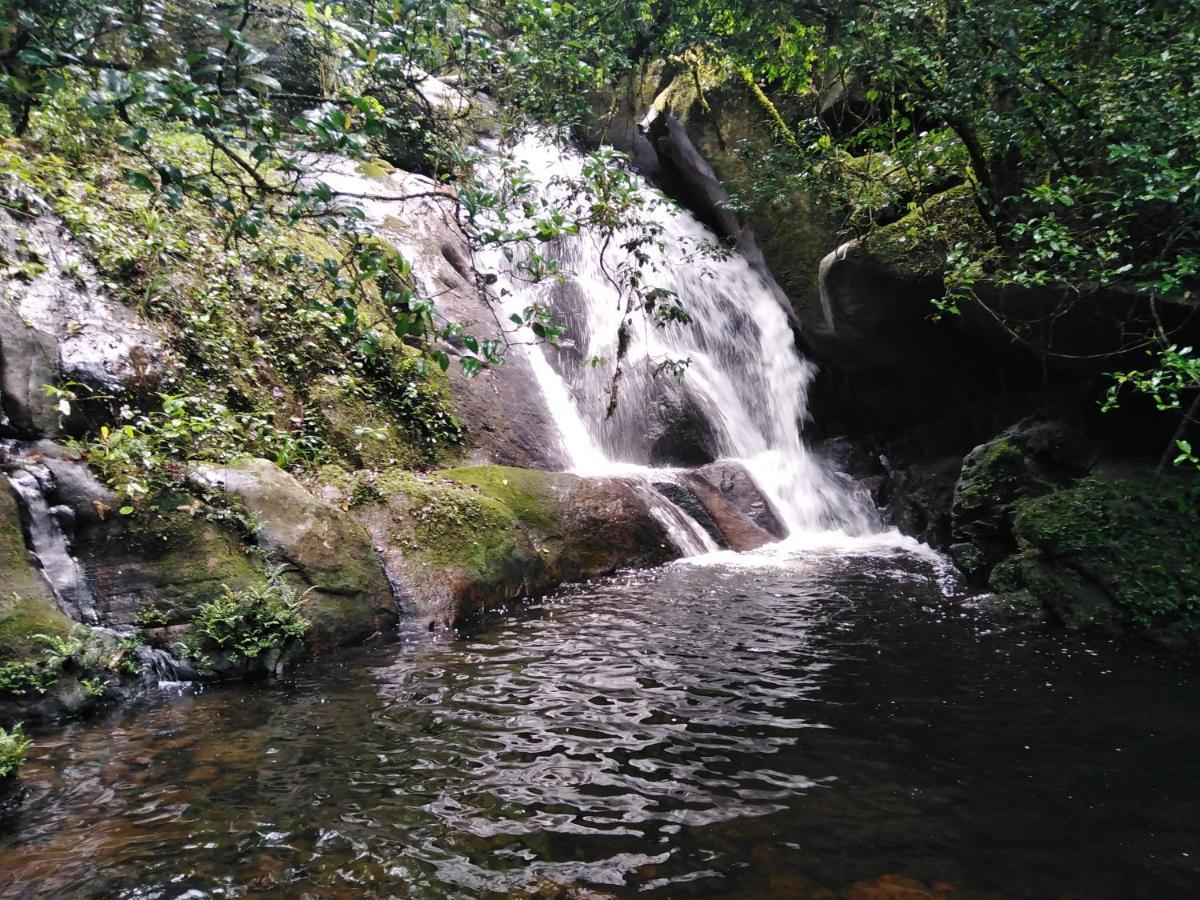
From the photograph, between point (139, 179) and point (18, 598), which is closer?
point (139, 179)

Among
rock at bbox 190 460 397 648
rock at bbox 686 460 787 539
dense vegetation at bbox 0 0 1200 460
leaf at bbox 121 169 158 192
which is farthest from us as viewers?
rock at bbox 686 460 787 539

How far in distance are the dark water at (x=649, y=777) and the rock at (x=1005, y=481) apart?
2.09 meters

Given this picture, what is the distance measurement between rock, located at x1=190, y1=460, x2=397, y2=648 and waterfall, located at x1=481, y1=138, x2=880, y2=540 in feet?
18.8

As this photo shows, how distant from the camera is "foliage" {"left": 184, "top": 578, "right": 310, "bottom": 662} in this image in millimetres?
5891

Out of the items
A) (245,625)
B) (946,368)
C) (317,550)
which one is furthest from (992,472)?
(245,625)

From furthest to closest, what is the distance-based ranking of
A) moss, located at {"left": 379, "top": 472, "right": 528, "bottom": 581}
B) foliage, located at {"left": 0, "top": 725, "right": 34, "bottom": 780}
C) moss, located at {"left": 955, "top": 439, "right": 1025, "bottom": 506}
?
1. moss, located at {"left": 955, "top": 439, "right": 1025, "bottom": 506}
2. moss, located at {"left": 379, "top": 472, "right": 528, "bottom": 581}
3. foliage, located at {"left": 0, "top": 725, "right": 34, "bottom": 780}

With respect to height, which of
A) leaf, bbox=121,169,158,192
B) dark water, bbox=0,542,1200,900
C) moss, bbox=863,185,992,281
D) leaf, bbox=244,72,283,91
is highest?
moss, bbox=863,185,992,281

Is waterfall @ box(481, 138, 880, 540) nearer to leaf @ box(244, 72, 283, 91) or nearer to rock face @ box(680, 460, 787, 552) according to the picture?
rock face @ box(680, 460, 787, 552)

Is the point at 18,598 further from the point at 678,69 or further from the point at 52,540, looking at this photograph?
the point at 678,69

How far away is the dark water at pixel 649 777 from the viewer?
10.7 ft

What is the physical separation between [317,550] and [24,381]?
9.60ft

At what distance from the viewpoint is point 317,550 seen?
7.01 metres

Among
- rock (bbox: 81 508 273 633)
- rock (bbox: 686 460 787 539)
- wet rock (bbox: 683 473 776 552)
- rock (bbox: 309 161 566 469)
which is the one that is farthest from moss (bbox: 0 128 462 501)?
rock (bbox: 686 460 787 539)

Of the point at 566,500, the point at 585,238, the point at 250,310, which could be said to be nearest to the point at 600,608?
the point at 566,500
